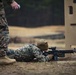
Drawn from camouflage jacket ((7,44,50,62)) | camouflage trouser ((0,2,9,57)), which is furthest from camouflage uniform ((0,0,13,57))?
camouflage jacket ((7,44,50,62))

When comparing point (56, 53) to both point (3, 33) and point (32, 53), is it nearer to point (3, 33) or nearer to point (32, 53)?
point (32, 53)

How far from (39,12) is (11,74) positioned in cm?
1973

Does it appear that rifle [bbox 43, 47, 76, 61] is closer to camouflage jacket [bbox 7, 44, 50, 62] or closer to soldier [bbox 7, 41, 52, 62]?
soldier [bbox 7, 41, 52, 62]

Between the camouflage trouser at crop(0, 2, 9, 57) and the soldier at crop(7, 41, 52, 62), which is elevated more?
the camouflage trouser at crop(0, 2, 9, 57)

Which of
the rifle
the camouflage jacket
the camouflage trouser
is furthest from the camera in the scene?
the rifle

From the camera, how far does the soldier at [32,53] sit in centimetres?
773

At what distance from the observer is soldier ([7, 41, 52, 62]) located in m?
7.73

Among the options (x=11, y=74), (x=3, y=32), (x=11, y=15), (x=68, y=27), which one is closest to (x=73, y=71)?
(x=11, y=74)

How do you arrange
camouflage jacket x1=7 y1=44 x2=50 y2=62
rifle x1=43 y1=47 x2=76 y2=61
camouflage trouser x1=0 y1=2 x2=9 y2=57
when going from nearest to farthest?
camouflage trouser x1=0 y1=2 x2=9 y2=57 < camouflage jacket x1=7 y1=44 x2=50 y2=62 < rifle x1=43 y1=47 x2=76 y2=61

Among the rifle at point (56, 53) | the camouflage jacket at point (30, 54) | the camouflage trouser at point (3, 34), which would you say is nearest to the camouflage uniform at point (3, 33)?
the camouflage trouser at point (3, 34)

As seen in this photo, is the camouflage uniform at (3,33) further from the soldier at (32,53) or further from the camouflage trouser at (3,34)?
the soldier at (32,53)

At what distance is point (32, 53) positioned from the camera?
779 centimetres

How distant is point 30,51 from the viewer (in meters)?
7.80

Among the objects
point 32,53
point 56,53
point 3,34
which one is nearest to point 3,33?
point 3,34
